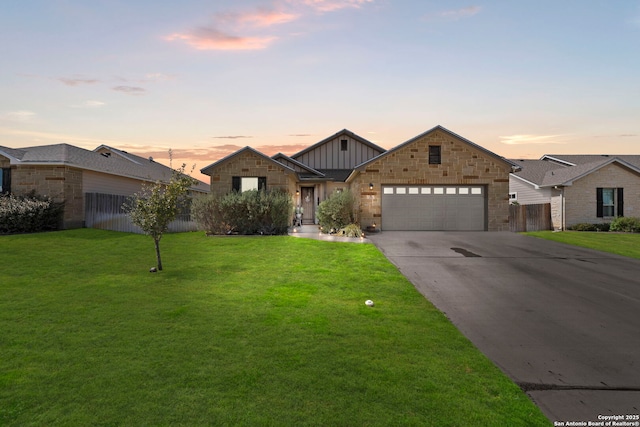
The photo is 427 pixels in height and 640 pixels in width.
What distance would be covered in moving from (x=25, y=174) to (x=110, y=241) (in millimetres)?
7692

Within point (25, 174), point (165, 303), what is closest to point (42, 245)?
point (25, 174)

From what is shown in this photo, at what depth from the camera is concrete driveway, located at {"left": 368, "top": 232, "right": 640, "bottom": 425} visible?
431cm

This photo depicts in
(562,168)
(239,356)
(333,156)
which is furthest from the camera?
(333,156)

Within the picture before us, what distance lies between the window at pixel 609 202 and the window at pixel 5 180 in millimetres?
36441

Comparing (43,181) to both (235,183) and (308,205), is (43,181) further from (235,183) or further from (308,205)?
(308,205)

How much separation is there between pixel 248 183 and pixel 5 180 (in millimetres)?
13071

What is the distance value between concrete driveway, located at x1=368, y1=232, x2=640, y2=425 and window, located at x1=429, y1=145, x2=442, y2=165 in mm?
8119

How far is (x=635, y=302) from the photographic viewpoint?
8.06 m

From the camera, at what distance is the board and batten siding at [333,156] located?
30.8 meters

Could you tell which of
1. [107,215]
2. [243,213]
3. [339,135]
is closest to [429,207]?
[243,213]

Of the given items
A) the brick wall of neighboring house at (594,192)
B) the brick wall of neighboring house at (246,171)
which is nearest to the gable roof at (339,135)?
the brick wall of neighboring house at (246,171)

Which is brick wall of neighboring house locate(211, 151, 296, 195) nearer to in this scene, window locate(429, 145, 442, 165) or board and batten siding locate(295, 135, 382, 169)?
window locate(429, 145, 442, 165)

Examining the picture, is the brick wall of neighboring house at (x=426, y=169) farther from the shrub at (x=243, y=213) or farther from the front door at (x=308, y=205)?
the front door at (x=308, y=205)

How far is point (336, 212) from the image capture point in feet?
64.7
